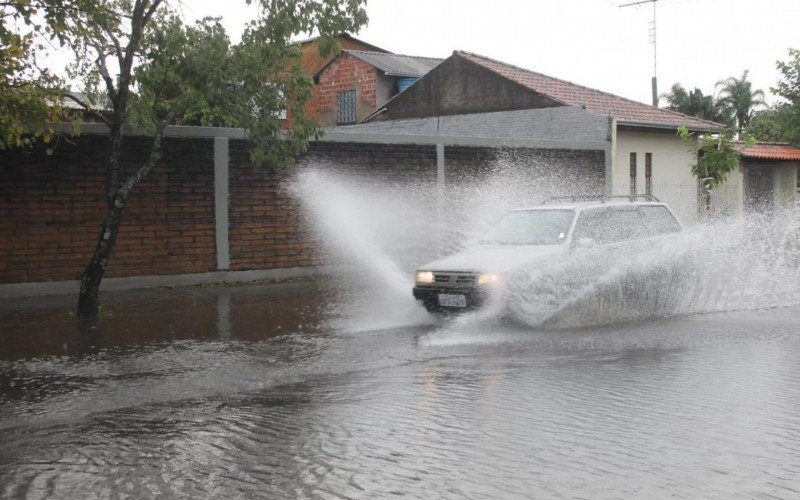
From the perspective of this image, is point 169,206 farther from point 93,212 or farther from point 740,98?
point 740,98

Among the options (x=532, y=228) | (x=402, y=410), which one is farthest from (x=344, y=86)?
(x=402, y=410)

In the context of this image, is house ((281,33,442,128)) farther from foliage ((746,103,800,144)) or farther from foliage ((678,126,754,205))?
foliage ((678,126,754,205))

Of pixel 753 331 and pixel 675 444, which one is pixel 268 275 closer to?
pixel 753 331

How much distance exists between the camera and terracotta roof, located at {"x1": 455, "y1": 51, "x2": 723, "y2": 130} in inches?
1078

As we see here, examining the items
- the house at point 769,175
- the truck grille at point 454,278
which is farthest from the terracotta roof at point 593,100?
the truck grille at point 454,278

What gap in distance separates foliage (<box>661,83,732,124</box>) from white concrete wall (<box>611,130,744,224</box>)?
1304 inches

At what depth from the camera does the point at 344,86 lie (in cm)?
4469

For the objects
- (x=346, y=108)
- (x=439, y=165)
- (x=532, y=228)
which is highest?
(x=346, y=108)

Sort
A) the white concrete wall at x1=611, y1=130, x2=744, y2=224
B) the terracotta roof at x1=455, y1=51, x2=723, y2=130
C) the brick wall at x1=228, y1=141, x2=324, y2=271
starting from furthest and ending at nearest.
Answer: the terracotta roof at x1=455, y1=51, x2=723, y2=130
the white concrete wall at x1=611, y1=130, x2=744, y2=224
the brick wall at x1=228, y1=141, x2=324, y2=271

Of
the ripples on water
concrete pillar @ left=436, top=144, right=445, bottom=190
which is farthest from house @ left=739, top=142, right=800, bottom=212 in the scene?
the ripples on water

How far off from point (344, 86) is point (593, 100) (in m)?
18.1

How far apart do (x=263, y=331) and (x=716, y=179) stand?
18.5m

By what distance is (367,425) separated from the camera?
6.62 m

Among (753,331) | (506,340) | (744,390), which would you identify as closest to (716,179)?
(753,331)
